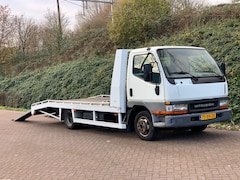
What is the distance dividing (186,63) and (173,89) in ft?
3.05

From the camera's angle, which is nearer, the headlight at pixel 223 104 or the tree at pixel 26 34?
the headlight at pixel 223 104

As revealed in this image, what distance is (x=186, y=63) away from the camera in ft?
26.5

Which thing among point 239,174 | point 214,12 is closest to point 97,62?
point 214,12

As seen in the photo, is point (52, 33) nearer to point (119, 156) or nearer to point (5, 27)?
point (5, 27)

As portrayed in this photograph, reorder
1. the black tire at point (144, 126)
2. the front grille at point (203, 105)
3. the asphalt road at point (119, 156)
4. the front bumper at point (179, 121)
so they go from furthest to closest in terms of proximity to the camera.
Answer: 1. the black tire at point (144, 126)
2. the front grille at point (203, 105)
3. the front bumper at point (179, 121)
4. the asphalt road at point (119, 156)

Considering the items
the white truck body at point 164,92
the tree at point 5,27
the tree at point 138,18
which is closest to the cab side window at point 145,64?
the white truck body at point 164,92

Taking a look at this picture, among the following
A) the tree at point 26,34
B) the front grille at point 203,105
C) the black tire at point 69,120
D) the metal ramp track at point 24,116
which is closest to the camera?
the front grille at point 203,105

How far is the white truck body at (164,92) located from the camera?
7625mm

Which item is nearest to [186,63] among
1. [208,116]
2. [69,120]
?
[208,116]

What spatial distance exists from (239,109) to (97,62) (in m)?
10.3

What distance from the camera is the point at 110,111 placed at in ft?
29.4

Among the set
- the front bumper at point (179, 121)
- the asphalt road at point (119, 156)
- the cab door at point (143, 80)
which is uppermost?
the cab door at point (143, 80)

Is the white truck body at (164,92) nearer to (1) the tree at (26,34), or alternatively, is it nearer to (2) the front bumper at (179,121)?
(2) the front bumper at (179,121)

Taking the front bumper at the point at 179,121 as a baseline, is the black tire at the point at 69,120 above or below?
below
